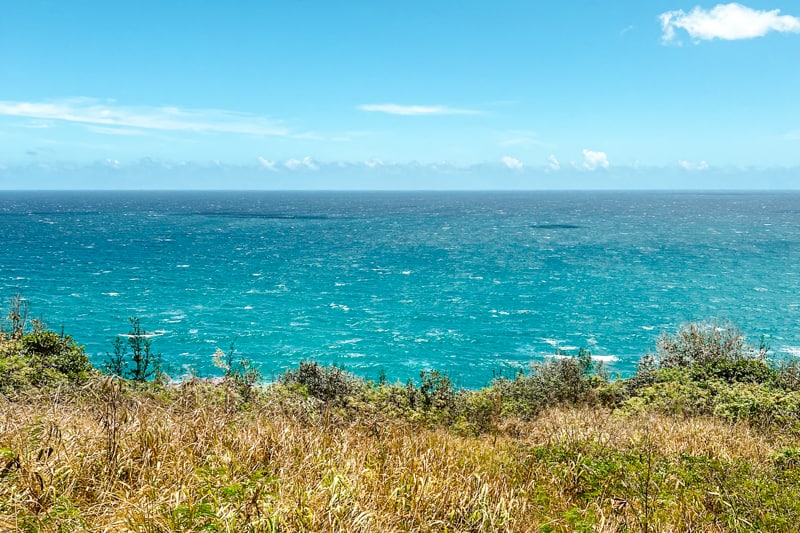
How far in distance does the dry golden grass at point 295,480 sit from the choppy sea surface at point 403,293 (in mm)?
31043

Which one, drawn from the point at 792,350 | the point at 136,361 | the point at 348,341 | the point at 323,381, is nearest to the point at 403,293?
the point at 348,341

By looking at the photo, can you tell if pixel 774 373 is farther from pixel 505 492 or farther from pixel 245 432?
pixel 245 432

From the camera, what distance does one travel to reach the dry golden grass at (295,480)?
574 cm

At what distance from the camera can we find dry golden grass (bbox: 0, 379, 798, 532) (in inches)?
226

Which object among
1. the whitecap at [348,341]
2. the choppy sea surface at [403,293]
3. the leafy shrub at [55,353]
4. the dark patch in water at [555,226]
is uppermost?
the dark patch in water at [555,226]

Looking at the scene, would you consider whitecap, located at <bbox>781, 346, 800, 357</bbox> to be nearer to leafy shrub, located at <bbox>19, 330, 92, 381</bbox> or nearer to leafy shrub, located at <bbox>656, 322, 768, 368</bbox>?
leafy shrub, located at <bbox>656, 322, 768, 368</bbox>

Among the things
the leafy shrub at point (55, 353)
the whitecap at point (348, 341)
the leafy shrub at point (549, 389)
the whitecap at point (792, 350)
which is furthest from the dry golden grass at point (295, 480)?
the whitecap at point (792, 350)

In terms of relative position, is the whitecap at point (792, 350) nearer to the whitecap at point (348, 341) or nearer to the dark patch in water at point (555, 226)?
the whitecap at point (348, 341)

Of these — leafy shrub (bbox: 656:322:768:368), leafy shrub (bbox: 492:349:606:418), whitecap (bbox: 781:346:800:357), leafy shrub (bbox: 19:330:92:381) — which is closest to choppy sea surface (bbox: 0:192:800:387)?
whitecap (bbox: 781:346:800:357)

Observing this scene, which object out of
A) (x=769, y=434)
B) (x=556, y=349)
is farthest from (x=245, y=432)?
(x=556, y=349)

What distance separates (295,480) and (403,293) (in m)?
65.8

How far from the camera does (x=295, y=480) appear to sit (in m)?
6.61

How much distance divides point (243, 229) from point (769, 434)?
150 meters

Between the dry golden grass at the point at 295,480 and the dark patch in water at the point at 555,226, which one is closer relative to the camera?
the dry golden grass at the point at 295,480
